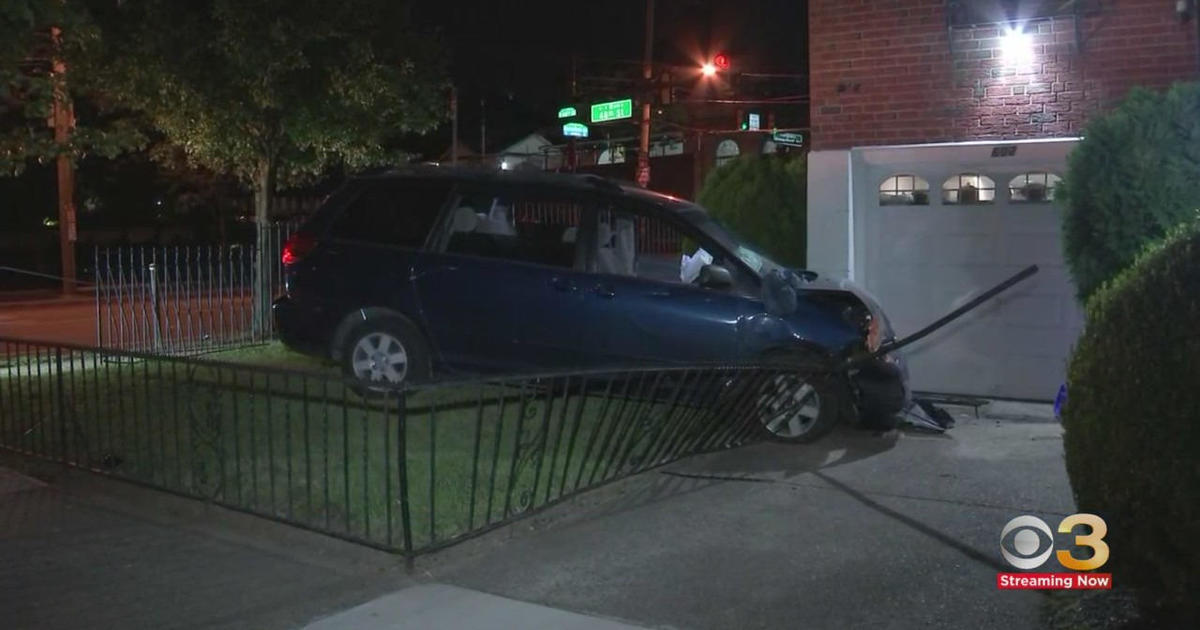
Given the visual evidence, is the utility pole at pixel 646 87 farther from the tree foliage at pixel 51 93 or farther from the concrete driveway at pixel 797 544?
the concrete driveway at pixel 797 544

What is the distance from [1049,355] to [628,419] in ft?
14.6

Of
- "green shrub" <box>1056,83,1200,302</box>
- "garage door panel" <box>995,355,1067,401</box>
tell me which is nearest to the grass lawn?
"green shrub" <box>1056,83,1200,302</box>

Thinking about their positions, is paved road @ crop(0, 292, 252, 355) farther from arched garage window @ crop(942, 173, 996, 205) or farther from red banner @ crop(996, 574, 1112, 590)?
red banner @ crop(996, 574, 1112, 590)

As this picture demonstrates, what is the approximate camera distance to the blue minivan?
8.73 metres

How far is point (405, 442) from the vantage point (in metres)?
6.12

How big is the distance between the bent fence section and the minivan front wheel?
306 millimetres

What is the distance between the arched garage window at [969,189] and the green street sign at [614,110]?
21.8 meters

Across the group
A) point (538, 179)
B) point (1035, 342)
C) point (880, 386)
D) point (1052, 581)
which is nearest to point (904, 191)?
point (1035, 342)

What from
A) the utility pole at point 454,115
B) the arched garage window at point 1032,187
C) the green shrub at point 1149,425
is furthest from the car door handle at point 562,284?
the utility pole at point 454,115

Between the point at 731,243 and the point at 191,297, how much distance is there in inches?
341

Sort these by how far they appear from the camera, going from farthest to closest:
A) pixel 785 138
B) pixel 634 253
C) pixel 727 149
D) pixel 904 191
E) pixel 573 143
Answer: pixel 573 143
pixel 727 149
pixel 785 138
pixel 904 191
pixel 634 253

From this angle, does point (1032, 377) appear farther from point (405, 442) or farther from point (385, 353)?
point (405, 442)

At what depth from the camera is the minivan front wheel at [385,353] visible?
940 cm

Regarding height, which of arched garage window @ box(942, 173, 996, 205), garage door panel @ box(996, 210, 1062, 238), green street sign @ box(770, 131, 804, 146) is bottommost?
garage door panel @ box(996, 210, 1062, 238)
